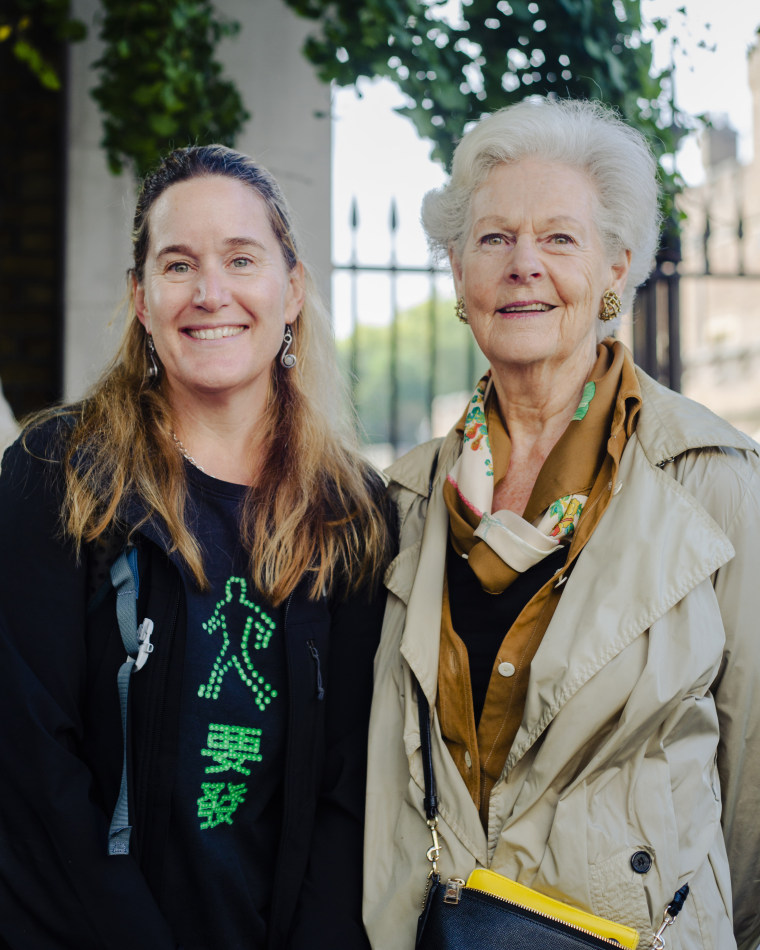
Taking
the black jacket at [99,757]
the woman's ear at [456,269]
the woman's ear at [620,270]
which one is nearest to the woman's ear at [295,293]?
the woman's ear at [456,269]

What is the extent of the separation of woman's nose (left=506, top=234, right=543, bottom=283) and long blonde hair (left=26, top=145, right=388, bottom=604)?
0.58 metres

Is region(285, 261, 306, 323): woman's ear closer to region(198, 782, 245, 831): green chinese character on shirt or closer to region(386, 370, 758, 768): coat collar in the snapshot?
region(386, 370, 758, 768): coat collar

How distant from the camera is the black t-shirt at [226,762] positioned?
1.84 meters

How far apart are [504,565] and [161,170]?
127 cm

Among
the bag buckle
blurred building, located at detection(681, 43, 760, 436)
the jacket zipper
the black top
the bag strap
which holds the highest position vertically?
blurred building, located at detection(681, 43, 760, 436)

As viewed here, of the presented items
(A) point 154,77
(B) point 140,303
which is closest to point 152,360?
(B) point 140,303

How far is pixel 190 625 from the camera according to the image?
187 cm

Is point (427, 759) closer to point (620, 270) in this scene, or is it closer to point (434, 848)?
point (434, 848)

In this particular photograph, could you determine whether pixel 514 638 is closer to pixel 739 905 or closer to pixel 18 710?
pixel 739 905

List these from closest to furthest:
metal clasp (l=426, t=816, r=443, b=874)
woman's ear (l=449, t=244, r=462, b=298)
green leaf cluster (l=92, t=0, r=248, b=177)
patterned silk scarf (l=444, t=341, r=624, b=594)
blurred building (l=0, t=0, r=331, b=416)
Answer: metal clasp (l=426, t=816, r=443, b=874), patterned silk scarf (l=444, t=341, r=624, b=594), woman's ear (l=449, t=244, r=462, b=298), green leaf cluster (l=92, t=0, r=248, b=177), blurred building (l=0, t=0, r=331, b=416)

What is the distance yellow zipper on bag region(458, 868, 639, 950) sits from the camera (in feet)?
5.09

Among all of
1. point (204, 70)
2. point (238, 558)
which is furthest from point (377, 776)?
point (204, 70)

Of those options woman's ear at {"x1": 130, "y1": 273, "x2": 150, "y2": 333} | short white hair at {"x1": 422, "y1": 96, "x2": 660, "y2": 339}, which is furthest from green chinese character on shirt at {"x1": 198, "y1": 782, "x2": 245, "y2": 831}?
short white hair at {"x1": 422, "y1": 96, "x2": 660, "y2": 339}

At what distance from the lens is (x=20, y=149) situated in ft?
14.4
